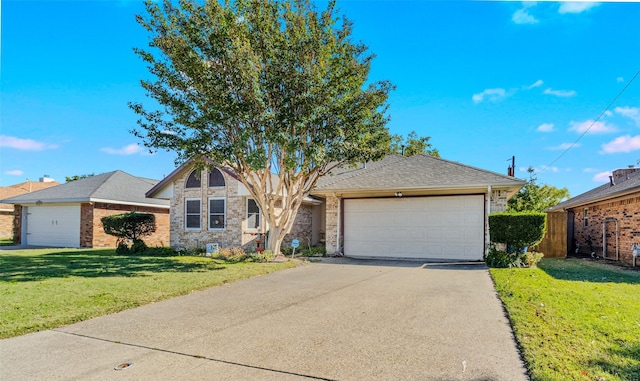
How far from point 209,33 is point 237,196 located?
7.82 metres

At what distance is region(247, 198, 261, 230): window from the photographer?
17.0 metres

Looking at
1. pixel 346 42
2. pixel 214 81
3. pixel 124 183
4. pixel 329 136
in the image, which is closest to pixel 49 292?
pixel 214 81

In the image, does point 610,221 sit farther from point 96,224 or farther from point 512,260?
point 96,224

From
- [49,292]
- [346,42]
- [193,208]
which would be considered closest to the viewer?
[49,292]

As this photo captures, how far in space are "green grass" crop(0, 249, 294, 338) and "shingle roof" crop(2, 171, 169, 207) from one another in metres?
6.31

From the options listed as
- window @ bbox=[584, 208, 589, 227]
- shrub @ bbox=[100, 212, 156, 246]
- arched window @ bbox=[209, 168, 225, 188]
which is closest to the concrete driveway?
arched window @ bbox=[209, 168, 225, 188]

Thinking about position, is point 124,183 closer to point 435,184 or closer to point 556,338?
point 435,184

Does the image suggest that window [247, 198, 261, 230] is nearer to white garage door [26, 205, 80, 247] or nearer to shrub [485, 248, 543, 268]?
white garage door [26, 205, 80, 247]

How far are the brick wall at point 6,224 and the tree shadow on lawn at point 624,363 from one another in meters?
34.3

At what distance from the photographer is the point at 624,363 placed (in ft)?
12.8

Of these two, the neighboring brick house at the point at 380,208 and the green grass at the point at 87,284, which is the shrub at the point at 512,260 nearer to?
the neighboring brick house at the point at 380,208

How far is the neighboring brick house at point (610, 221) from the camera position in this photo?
1366 cm

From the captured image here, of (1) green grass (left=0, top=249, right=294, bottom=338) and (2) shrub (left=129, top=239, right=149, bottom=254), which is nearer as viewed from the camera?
(1) green grass (left=0, top=249, right=294, bottom=338)

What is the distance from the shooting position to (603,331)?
496cm
